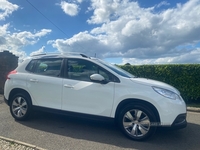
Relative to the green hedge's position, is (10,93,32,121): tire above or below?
below

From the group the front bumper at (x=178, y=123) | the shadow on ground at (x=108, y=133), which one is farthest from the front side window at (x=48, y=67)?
the front bumper at (x=178, y=123)

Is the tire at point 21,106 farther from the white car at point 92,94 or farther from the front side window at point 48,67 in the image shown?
the front side window at point 48,67

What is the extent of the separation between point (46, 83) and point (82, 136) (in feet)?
5.39

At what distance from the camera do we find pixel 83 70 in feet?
13.9

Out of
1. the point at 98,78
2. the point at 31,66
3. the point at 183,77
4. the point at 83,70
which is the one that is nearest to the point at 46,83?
the point at 31,66

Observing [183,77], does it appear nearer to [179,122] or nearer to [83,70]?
[179,122]

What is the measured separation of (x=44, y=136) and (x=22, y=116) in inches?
49.6

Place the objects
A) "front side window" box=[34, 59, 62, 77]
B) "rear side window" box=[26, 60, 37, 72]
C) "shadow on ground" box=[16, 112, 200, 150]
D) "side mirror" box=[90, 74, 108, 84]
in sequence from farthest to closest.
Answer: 1. "rear side window" box=[26, 60, 37, 72]
2. "front side window" box=[34, 59, 62, 77]
3. "side mirror" box=[90, 74, 108, 84]
4. "shadow on ground" box=[16, 112, 200, 150]

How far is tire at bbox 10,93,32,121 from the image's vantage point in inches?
180

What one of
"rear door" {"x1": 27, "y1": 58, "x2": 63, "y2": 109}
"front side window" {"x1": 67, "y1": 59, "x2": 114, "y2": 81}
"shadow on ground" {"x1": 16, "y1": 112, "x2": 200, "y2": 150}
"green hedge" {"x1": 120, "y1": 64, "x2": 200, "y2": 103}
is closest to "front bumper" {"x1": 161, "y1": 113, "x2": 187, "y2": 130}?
"shadow on ground" {"x1": 16, "y1": 112, "x2": 200, "y2": 150}

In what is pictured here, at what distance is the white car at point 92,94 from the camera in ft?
11.8

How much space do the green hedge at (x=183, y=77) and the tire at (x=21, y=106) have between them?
20.8 feet

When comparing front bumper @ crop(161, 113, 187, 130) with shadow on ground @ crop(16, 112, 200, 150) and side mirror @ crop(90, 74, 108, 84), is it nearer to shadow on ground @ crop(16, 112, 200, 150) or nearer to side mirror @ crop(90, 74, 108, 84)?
shadow on ground @ crop(16, 112, 200, 150)

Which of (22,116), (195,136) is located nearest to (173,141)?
(195,136)
